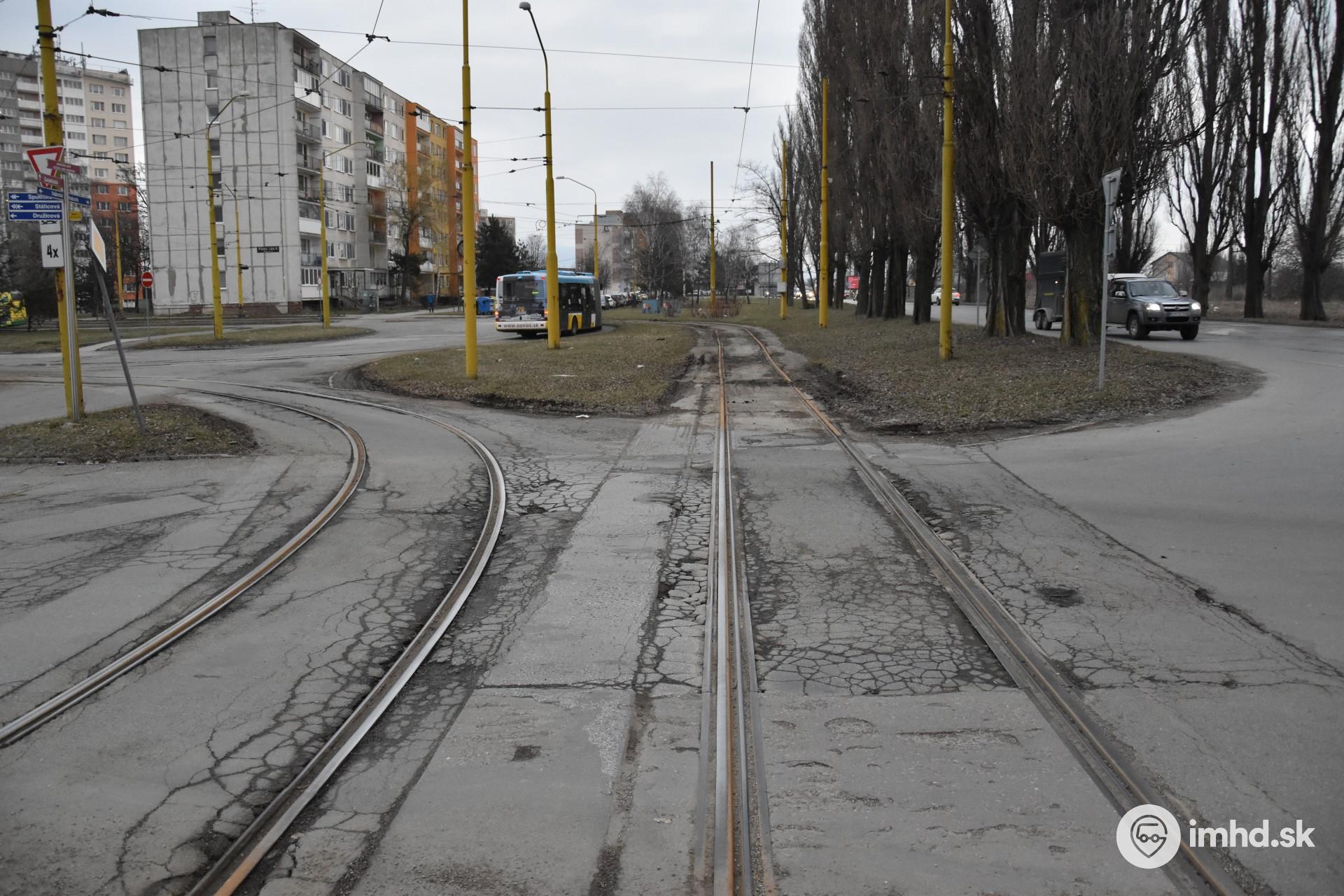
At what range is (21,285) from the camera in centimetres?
5028

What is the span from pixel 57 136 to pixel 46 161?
3.09 ft

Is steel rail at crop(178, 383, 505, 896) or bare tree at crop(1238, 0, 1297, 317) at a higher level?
bare tree at crop(1238, 0, 1297, 317)

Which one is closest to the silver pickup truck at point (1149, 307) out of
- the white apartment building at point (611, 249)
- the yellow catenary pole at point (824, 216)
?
the yellow catenary pole at point (824, 216)

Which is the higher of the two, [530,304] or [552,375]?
[530,304]

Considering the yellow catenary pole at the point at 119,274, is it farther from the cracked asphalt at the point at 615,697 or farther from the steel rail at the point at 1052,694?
the steel rail at the point at 1052,694

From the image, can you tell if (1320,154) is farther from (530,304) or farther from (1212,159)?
(530,304)

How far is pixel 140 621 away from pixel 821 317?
123ft

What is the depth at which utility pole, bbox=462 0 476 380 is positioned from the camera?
20.2 metres

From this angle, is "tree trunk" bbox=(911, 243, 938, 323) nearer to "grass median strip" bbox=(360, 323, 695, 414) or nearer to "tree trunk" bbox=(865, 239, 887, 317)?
"tree trunk" bbox=(865, 239, 887, 317)

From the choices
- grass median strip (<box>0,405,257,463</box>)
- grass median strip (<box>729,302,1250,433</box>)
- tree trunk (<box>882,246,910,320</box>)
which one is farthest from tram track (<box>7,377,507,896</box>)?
tree trunk (<box>882,246,910,320</box>)

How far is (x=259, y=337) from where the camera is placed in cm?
3941

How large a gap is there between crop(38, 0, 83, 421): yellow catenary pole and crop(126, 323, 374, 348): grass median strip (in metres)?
22.1

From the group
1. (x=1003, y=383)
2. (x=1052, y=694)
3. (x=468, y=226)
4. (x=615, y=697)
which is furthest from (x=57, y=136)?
(x=1003, y=383)

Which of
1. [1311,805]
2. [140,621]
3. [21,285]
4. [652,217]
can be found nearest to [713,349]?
[140,621]
